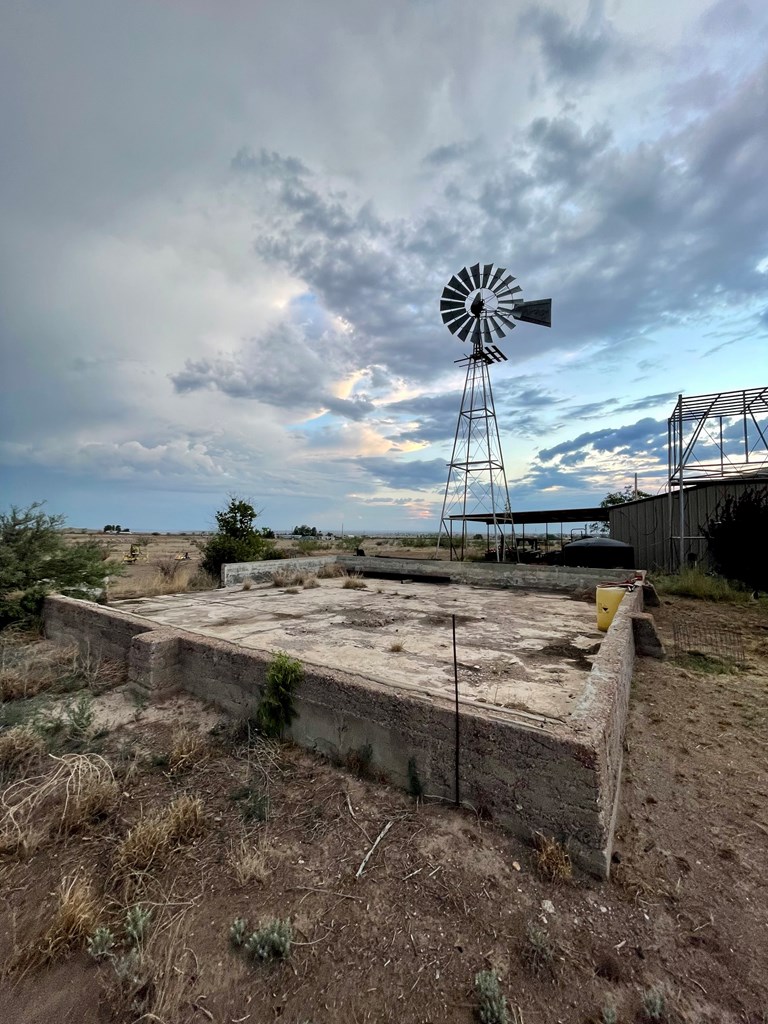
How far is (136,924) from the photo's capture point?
88.8 inches

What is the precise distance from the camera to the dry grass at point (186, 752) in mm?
3693

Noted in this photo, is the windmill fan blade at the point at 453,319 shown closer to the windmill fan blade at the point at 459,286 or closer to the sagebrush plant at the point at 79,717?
the windmill fan blade at the point at 459,286

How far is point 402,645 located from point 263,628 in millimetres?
2503

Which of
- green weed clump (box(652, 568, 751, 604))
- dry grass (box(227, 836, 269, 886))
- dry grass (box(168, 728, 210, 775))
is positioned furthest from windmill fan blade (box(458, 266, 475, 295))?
dry grass (box(227, 836, 269, 886))

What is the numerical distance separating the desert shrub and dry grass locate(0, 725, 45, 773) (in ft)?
6.50

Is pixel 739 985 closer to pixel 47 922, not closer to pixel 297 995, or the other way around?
pixel 297 995

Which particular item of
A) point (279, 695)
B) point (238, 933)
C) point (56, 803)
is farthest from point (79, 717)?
point (238, 933)

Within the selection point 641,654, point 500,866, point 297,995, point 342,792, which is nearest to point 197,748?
point 342,792

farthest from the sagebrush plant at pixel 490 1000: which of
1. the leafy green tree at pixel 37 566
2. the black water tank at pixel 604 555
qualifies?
the black water tank at pixel 604 555

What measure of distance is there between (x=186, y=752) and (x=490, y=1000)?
296cm

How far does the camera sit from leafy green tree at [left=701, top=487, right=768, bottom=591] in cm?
1159

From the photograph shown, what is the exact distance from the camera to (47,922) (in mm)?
2352

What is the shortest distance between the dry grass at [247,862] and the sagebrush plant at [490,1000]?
1321 millimetres

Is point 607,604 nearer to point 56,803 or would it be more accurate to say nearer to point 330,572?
point 56,803
